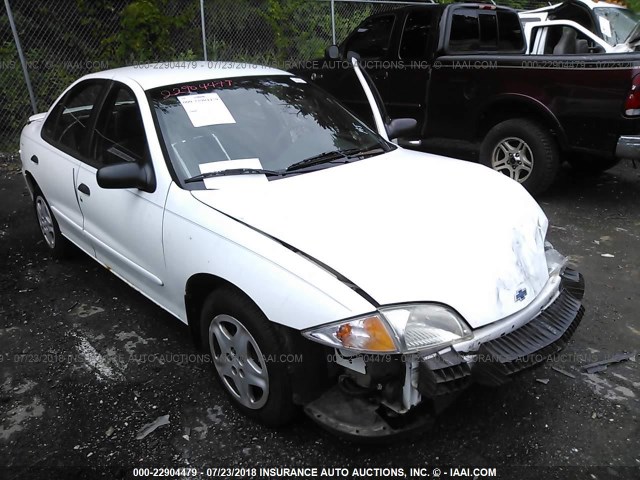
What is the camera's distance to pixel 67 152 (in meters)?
3.76

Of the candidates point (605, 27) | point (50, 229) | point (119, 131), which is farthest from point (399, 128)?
point (605, 27)

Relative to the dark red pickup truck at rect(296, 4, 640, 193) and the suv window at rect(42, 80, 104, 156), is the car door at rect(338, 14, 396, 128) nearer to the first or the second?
the dark red pickup truck at rect(296, 4, 640, 193)

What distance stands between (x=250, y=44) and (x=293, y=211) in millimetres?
8896

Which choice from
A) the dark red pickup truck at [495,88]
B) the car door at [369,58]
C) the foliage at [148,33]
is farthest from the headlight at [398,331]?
the foliage at [148,33]

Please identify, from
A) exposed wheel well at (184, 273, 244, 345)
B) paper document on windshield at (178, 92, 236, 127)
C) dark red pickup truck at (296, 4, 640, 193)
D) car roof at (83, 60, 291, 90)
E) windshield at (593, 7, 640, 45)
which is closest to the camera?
exposed wheel well at (184, 273, 244, 345)

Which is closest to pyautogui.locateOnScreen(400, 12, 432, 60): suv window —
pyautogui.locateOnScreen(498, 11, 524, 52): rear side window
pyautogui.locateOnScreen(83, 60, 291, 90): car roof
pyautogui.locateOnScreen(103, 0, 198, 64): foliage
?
pyautogui.locateOnScreen(498, 11, 524, 52): rear side window

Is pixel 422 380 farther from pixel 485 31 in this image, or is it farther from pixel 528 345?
pixel 485 31

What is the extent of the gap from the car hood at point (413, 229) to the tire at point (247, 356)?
0.38 m

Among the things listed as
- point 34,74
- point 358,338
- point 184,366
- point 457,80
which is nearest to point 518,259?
point 358,338

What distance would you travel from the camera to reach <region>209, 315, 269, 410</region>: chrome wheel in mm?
2363

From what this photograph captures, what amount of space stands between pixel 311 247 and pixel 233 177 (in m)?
0.78

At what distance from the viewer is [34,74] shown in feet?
27.7

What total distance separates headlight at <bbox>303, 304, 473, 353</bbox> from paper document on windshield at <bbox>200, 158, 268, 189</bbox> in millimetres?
983

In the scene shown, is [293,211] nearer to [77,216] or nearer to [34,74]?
[77,216]
